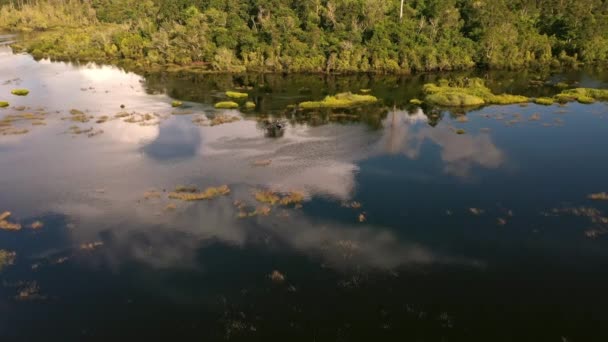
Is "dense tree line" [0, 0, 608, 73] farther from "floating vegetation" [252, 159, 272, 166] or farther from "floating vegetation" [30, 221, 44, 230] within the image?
"floating vegetation" [30, 221, 44, 230]

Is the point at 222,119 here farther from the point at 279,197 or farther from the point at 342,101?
the point at 279,197

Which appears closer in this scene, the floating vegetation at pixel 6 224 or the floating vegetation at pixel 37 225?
the floating vegetation at pixel 6 224

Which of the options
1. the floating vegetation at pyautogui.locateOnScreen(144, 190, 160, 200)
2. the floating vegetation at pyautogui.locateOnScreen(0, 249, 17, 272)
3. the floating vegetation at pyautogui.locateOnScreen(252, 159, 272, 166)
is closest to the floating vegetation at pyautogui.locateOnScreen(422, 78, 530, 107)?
the floating vegetation at pyautogui.locateOnScreen(252, 159, 272, 166)

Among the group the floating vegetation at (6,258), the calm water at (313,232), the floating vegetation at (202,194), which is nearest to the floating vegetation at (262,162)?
the calm water at (313,232)

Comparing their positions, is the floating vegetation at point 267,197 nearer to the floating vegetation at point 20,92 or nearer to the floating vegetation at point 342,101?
the floating vegetation at point 342,101

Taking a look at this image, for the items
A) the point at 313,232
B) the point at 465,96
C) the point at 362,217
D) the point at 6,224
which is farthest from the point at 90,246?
the point at 465,96

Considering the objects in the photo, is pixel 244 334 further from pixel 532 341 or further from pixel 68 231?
pixel 68 231
